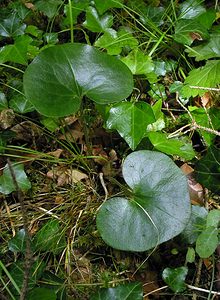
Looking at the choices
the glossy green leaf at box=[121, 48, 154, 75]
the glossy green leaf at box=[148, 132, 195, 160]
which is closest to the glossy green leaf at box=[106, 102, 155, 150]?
the glossy green leaf at box=[148, 132, 195, 160]

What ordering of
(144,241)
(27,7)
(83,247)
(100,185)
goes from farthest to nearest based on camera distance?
(27,7), (100,185), (83,247), (144,241)

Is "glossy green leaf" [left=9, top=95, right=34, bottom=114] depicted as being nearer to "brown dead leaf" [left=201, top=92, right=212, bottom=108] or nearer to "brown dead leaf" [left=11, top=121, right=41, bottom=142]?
"brown dead leaf" [left=11, top=121, right=41, bottom=142]

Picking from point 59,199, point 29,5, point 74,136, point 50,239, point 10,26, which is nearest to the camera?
point 50,239

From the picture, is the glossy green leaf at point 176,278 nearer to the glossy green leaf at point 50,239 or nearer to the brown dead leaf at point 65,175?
the glossy green leaf at point 50,239

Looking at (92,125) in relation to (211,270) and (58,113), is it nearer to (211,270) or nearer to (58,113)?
(58,113)

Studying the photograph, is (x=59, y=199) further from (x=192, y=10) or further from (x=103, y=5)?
(x=192, y=10)

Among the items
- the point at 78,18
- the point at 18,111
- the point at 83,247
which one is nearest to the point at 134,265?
the point at 83,247

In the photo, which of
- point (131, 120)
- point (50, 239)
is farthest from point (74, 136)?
point (50, 239)
